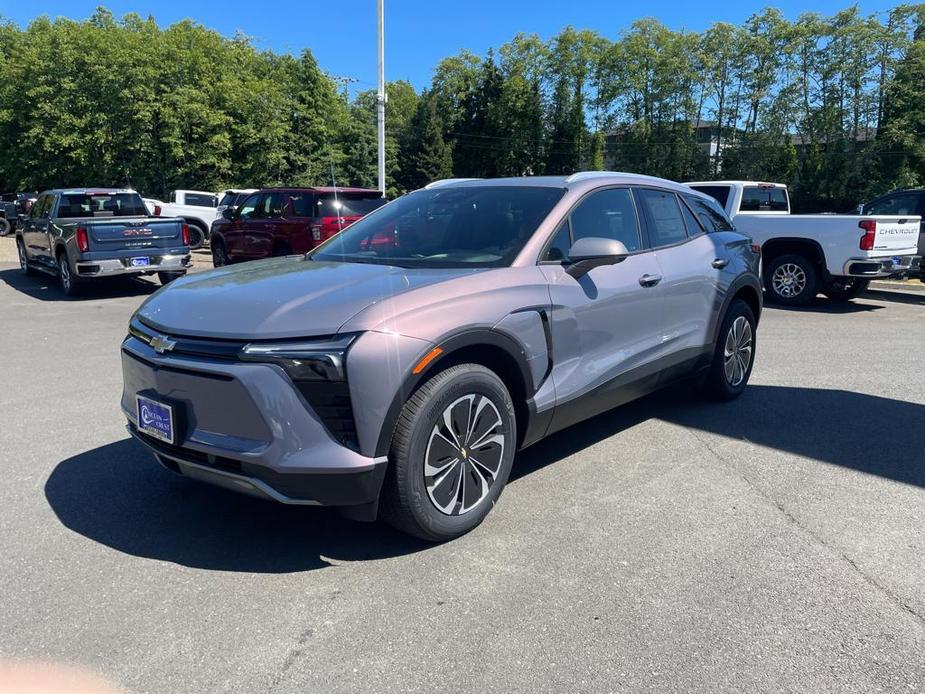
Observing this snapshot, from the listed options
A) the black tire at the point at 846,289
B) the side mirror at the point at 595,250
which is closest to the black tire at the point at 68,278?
the side mirror at the point at 595,250

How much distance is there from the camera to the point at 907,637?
264cm

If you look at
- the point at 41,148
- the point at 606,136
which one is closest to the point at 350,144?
the point at 41,148

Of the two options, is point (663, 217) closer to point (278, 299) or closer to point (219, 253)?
point (278, 299)

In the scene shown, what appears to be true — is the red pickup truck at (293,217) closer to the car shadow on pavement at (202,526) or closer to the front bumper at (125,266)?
the front bumper at (125,266)

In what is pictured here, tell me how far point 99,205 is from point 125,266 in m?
2.08

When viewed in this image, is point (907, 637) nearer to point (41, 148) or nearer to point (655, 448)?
point (655, 448)

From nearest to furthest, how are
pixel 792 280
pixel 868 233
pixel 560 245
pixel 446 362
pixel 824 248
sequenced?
1. pixel 446 362
2. pixel 560 245
3. pixel 868 233
4. pixel 824 248
5. pixel 792 280

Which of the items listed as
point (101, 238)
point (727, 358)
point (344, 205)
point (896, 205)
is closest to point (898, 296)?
point (896, 205)

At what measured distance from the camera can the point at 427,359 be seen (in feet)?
9.83

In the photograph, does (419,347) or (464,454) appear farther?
(464,454)

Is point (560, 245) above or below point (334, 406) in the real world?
above

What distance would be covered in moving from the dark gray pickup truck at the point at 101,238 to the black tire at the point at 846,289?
11.1m

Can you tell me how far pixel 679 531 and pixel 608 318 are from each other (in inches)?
48.3

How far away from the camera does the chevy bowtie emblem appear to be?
3.08 m
